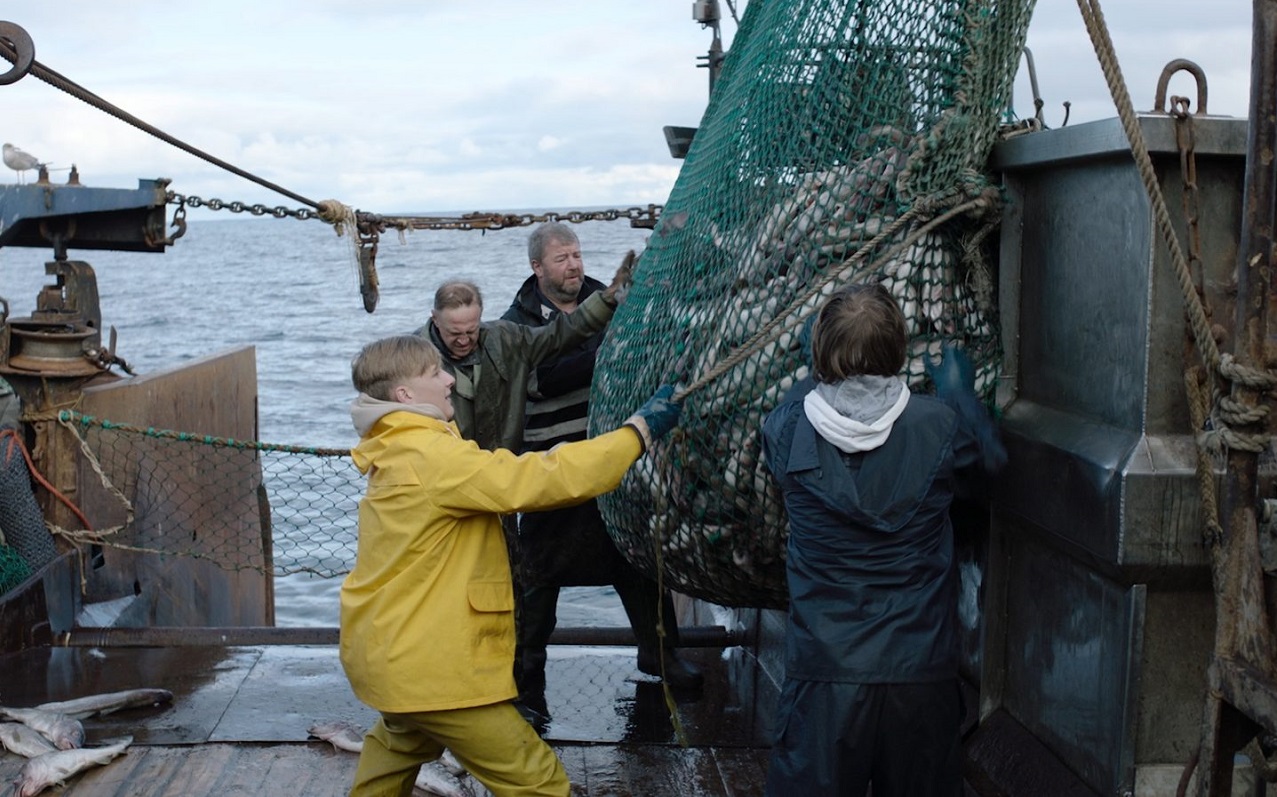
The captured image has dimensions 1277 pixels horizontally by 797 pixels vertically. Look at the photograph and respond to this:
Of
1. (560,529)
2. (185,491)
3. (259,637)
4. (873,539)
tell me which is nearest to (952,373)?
(873,539)

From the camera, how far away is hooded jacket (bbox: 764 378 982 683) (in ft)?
9.82

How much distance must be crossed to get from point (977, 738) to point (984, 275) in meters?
1.26

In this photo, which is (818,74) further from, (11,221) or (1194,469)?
(11,221)

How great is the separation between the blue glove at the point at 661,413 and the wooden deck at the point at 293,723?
121 centimetres

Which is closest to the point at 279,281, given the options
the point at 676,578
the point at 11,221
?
the point at 11,221

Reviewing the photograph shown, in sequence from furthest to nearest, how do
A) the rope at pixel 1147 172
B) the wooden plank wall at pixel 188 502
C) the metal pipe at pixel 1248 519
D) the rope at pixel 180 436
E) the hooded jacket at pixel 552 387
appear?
the wooden plank wall at pixel 188 502 < the rope at pixel 180 436 < the hooded jacket at pixel 552 387 < the rope at pixel 1147 172 < the metal pipe at pixel 1248 519

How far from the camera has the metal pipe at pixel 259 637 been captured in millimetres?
5516

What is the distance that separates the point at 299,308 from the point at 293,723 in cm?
3829

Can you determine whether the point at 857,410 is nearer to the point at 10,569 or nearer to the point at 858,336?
the point at 858,336

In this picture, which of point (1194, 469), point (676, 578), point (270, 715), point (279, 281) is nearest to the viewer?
point (1194, 469)

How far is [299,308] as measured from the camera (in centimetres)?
4178

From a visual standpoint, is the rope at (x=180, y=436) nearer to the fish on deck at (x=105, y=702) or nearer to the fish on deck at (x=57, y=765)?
the fish on deck at (x=105, y=702)

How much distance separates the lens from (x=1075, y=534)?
3119 mm

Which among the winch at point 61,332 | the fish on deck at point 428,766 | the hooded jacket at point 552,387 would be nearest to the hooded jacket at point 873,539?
the fish on deck at point 428,766
